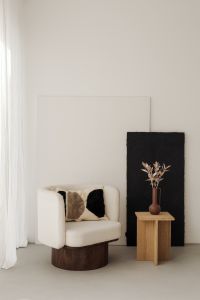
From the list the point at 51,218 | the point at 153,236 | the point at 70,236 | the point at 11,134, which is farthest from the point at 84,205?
the point at 11,134

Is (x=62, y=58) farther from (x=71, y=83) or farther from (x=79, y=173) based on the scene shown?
(x=79, y=173)

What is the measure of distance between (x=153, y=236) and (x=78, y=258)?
1.06 meters

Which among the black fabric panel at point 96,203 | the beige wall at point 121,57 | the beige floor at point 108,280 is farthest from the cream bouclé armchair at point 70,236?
the beige wall at point 121,57

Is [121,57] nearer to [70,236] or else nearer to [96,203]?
[96,203]

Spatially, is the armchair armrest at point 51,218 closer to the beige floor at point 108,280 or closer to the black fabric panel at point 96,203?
the beige floor at point 108,280

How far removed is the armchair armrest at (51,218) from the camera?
16.6ft

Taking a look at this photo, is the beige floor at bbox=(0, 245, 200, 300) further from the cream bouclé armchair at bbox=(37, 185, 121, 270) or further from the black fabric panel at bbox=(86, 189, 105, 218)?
the black fabric panel at bbox=(86, 189, 105, 218)

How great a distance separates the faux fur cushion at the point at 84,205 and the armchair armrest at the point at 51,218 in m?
0.33

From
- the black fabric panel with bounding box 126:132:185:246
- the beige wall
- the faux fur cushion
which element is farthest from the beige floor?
the beige wall

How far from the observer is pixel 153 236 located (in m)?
5.61

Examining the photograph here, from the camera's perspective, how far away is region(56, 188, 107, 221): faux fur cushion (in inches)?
220

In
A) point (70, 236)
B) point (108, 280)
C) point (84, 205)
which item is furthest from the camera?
point (84, 205)

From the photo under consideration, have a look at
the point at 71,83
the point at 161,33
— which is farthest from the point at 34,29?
the point at 161,33

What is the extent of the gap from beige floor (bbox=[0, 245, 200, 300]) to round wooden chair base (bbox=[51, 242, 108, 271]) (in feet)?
0.30
